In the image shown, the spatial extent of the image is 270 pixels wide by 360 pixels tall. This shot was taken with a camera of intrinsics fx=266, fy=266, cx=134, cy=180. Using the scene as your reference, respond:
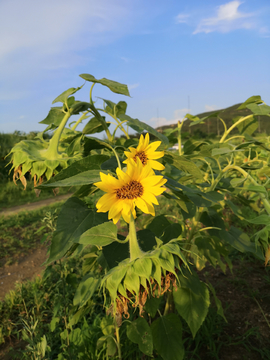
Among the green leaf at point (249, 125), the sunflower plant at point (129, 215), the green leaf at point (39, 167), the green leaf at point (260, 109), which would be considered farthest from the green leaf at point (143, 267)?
the green leaf at point (249, 125)

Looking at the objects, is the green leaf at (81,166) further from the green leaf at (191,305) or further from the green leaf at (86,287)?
the green leaf at (191,305)

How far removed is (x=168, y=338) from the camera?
3.21ft

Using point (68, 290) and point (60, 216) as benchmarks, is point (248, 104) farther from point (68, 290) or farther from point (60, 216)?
point (68, 290)

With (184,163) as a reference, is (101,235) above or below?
below

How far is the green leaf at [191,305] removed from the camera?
98 centimetres

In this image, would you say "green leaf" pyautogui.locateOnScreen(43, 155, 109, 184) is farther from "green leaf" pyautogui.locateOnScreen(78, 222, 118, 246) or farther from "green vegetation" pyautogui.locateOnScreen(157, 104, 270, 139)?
"green vegetation" pyautogui.locateOnScreen(157, 104, 270, 139)

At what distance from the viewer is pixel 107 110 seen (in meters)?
1.02

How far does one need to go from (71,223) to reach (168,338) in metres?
0.64

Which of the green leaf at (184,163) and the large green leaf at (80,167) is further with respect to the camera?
the green leaf at (184,163)

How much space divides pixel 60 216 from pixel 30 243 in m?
2.99

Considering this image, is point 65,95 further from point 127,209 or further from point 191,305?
point 191,305

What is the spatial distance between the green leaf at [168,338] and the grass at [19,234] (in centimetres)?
180

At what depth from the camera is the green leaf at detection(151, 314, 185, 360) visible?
93 cm

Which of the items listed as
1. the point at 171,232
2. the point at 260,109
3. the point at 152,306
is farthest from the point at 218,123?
the point at 152,306
